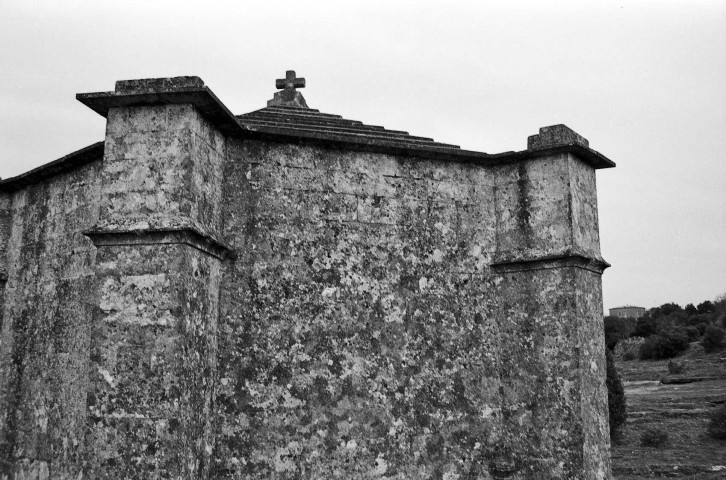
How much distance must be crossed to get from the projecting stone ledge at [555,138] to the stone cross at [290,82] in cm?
297

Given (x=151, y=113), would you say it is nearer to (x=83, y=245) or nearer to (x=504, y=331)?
(x=83, y=245)

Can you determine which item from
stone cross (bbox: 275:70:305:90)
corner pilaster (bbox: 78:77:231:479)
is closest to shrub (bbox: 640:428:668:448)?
stone cross (bbox: 275:70:305:90)

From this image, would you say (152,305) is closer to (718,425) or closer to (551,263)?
(551,263)

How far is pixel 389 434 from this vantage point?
16.2 feet

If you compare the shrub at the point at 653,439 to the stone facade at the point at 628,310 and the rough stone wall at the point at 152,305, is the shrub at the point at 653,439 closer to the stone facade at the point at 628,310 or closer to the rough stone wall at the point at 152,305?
the rough stone wall at the point at 152,305

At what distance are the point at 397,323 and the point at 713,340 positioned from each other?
33.0 metres

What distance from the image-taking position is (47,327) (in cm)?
550

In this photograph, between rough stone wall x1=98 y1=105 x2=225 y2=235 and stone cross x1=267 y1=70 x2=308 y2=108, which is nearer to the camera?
rough stone wall x1=98 y1=105 x2=225 y2=235

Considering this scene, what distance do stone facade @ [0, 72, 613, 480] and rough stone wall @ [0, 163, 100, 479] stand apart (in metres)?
0.02

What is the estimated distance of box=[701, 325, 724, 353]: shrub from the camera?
Answer: 107 feet

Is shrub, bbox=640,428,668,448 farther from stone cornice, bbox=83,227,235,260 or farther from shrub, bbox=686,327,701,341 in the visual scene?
shrub, bbox=686,327,701,341

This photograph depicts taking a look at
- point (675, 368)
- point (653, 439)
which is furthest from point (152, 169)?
point (675, 368)

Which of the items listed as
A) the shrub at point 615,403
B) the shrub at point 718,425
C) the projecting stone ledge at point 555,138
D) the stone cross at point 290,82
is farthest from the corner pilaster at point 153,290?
the shrub at point 615,403

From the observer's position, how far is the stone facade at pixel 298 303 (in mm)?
4105
